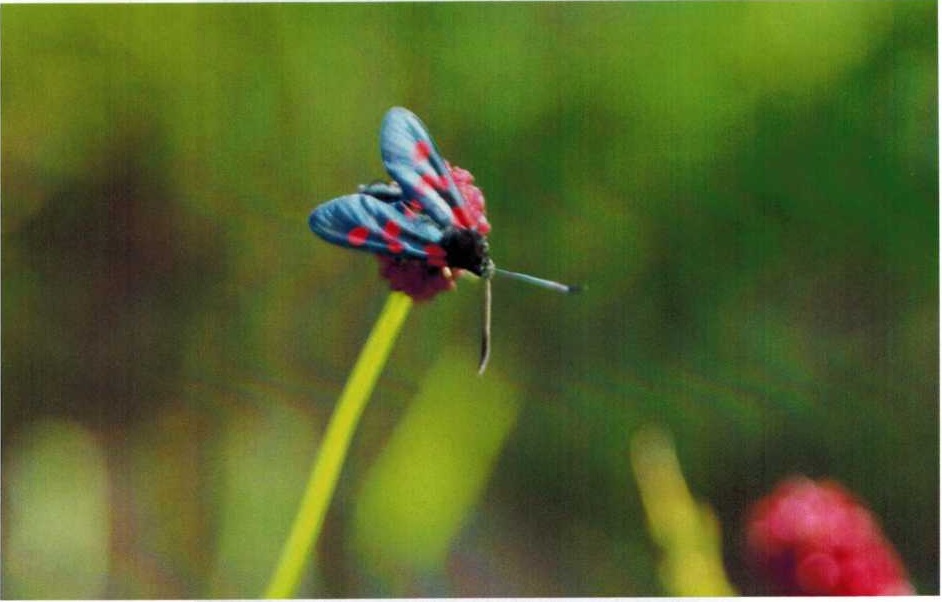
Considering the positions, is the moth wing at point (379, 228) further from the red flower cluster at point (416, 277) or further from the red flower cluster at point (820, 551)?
the red flower cluster at point (820, 551)

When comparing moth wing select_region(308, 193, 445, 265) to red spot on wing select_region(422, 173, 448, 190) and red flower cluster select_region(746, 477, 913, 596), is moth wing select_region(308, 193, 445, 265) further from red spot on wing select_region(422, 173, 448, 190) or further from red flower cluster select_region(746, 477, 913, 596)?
red flower cluster select_region(746, 477, 913, 596)

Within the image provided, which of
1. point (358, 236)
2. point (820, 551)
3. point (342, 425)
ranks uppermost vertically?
point (358, 236)

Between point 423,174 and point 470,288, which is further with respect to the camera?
point 470,288

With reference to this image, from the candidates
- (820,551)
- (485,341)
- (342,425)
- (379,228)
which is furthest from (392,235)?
(820,551)

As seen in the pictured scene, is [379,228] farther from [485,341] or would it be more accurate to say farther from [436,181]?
[485,341]

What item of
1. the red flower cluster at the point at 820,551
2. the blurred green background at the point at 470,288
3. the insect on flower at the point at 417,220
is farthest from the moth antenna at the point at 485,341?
the red flower cluster at the point at 820,551

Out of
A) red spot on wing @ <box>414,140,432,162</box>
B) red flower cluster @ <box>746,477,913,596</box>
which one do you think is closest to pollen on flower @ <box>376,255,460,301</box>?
red spot on wing @ <box>414,140,432,162</box>
